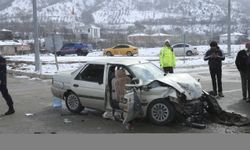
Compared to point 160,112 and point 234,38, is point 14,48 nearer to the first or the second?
point 234,38

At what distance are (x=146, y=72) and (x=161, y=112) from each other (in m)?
1.34

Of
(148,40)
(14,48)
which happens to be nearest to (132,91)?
(14,48)

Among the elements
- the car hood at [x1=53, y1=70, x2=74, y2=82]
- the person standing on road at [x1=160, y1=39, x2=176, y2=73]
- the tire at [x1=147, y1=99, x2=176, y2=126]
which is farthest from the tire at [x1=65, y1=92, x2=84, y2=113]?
the person standing on road at [x1=160, y1=39, x2=176, y2=73]

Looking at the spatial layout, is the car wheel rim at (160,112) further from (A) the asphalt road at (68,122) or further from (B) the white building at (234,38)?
(B) the white building at (234,38)

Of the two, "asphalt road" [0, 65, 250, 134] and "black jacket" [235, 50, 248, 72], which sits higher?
"black jacket" [235, 50, 248, 72]

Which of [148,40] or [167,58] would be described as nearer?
[167,58]

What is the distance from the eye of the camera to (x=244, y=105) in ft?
39.0

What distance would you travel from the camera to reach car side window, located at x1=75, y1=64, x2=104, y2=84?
10.5 m

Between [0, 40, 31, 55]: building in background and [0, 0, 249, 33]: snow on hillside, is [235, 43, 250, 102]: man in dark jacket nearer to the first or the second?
[0, 40, 31, 55]: building in background

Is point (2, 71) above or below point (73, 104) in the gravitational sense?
above

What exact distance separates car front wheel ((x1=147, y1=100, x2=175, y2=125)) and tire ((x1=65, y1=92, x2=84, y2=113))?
2.27m

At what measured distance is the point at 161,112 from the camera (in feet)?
30.3

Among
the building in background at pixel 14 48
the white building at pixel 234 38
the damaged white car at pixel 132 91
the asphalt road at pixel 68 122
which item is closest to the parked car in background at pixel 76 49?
the building in background at pixel 14 48

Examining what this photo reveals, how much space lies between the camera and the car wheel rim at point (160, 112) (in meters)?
9.18
